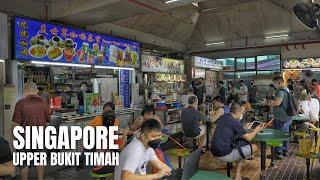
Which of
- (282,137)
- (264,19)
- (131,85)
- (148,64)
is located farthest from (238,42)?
(282,137)

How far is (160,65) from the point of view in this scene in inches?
433

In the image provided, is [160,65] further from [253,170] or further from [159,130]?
[159,130]

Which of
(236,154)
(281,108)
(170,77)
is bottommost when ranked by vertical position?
(236,154)

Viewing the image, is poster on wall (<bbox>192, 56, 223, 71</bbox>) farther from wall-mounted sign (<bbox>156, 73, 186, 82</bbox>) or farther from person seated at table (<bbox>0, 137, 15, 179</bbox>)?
person seated at table (<bbox>0, 137, 15, 179</bbox>)

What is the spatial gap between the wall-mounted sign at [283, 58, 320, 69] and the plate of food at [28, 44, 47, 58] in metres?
10.0

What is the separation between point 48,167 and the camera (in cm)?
545

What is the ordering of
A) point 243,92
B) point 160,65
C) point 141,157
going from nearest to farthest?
point 141,157 → point 160,65 → point 243,92

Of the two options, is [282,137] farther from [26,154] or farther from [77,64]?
[77,64]

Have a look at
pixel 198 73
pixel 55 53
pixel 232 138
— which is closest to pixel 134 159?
pixel 232 138

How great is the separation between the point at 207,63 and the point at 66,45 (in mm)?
7703

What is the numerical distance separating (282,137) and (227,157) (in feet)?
3.42

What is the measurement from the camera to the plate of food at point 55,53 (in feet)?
21.1

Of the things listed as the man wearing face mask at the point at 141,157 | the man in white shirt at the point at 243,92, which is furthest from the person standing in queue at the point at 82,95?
the man in white shirt at the point at 243,92

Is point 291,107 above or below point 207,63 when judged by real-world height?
below
